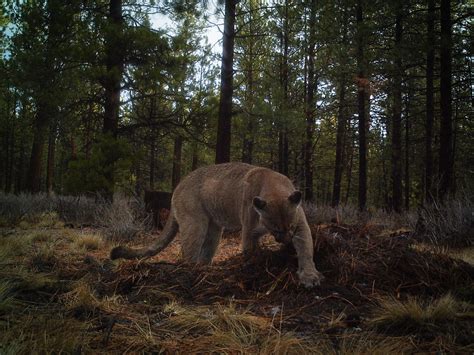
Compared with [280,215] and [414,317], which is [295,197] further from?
[414,317]

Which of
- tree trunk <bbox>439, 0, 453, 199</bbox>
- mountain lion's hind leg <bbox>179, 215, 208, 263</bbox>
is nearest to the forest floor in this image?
mountain lion's hind leg <bbox>179, 215, 208, 263</bbox>

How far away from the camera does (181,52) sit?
45.5 feet

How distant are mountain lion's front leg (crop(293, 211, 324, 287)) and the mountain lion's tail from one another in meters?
2.17

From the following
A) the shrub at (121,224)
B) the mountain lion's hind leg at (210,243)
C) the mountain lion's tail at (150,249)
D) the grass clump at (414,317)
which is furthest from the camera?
the shrub at (121,224)

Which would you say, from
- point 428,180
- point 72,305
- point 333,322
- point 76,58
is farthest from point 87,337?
point 428,180

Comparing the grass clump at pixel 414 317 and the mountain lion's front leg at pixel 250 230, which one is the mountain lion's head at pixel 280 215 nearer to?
the mountain lion's front leg at pixel 250 230

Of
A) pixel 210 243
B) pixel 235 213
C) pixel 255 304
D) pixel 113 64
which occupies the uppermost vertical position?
pixel 113 64

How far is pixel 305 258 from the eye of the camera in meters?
3.95

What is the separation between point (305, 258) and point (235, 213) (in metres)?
1.66

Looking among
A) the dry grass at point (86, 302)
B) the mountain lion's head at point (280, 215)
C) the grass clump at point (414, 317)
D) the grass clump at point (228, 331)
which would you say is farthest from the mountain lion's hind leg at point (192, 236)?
the grass clump at point (414, 317)

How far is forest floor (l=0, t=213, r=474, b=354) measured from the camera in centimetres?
234

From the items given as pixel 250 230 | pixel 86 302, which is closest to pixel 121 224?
pixel 250 230

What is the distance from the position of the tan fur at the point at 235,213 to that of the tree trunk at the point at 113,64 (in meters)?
6.99

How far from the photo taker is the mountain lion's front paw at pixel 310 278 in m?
3.64
